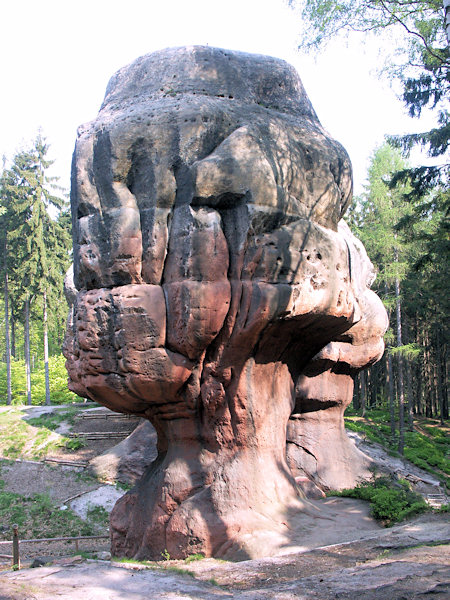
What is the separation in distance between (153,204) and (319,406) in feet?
25.8

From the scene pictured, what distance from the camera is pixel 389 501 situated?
35.7 feet

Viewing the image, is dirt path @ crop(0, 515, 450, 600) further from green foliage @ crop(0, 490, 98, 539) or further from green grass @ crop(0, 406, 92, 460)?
green grass @ crop(0, 406, 92, 460)

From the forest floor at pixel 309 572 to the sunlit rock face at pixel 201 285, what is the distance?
84cm

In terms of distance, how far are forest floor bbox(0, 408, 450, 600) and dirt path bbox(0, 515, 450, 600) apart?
0.01 meters

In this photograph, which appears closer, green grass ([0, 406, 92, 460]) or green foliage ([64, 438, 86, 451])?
green grass ([0, 406, 92, 460])

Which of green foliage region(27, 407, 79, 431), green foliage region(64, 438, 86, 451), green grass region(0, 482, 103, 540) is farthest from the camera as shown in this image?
green foliage region(27, 407, 79, 431)

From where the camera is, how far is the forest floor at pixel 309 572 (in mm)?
5496

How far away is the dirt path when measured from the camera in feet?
17.7

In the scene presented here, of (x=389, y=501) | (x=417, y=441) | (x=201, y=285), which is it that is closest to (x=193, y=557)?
(x=389, y=501)

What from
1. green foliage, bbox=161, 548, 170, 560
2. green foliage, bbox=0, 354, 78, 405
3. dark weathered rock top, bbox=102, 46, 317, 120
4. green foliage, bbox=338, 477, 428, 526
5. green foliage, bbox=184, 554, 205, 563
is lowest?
green foliage, bbox=161, 548, 170, 560

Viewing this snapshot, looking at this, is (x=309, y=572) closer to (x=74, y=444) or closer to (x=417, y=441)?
(x=74, y=444)

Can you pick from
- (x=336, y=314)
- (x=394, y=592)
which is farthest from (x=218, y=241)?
(x=394, y=592)

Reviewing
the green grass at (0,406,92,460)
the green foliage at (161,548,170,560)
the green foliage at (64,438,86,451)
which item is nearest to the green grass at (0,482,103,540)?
the green grass at (0,406,92,460)

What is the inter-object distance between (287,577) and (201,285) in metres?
4.34
